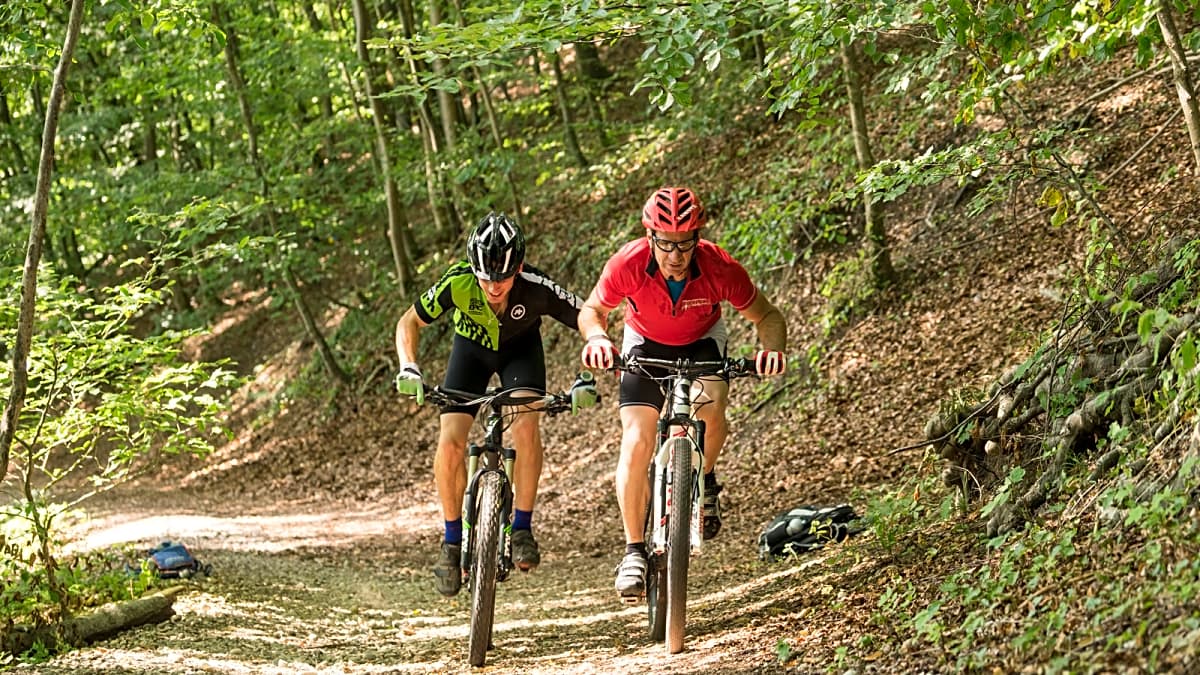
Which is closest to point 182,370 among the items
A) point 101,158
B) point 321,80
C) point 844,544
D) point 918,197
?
point 844,544

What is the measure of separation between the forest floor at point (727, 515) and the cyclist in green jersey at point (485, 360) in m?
0.71

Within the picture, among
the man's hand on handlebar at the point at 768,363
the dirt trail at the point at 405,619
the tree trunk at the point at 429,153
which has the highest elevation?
the tree trunk at the point at 429,153

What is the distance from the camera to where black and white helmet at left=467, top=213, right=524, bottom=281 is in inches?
229

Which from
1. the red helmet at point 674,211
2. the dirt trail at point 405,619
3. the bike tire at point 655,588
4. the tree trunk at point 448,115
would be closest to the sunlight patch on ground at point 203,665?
the dirt trail at point 405,619

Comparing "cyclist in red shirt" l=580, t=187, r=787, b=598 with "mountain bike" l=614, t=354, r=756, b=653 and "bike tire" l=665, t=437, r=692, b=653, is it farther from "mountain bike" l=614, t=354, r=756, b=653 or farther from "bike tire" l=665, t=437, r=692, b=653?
"bike tire" l=665, t=437, r=692, b=653

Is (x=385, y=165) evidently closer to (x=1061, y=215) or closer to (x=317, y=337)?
(x=317, y=337)

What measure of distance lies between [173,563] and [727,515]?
4.56 meters

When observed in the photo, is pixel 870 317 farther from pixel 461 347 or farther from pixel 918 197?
pixel 461 347

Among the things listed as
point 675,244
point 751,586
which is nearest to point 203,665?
point 751,586

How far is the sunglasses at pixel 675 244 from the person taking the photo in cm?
573

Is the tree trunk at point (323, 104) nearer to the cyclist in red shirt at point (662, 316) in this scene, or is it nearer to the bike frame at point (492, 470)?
the bike frame at point (492, 470)

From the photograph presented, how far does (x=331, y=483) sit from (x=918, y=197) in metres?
9.55

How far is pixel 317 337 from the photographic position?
790 inches

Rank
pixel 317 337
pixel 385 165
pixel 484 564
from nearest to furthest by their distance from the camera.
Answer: pixel 484 564
pixel 385 165
pixel 317 337
